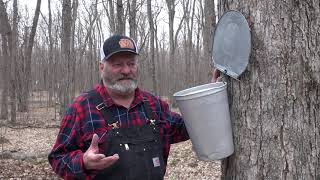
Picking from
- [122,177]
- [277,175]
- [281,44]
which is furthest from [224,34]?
[122,177]

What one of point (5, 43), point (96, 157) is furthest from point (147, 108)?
point (5, 43)

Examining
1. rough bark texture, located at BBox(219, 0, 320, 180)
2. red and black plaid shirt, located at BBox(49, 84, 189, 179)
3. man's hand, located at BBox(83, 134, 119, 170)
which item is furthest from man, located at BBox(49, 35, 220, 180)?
rough bark texture, located at BBox(219, 0, 320, 180)

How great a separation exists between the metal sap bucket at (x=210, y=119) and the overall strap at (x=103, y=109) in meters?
0.51

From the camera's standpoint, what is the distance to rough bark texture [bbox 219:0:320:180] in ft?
6.24

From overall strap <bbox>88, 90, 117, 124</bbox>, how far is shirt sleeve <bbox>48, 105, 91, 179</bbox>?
0.41 feet

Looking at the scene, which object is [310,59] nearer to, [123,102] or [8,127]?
[123,102]

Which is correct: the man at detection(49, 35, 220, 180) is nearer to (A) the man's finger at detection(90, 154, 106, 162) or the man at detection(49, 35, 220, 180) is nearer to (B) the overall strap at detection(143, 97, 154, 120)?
(B) the overall strap at detection(143, 97, 154, 120)

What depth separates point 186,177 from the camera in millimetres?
7312

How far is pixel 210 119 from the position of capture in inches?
80.1

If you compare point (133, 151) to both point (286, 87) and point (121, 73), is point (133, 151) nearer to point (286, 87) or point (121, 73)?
point (121, 73)

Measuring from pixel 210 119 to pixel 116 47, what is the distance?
2.57 ft

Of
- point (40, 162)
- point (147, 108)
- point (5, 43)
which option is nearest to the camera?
point (147, 108)

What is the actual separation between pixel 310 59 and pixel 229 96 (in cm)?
43

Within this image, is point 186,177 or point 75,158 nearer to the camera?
point 75,158
